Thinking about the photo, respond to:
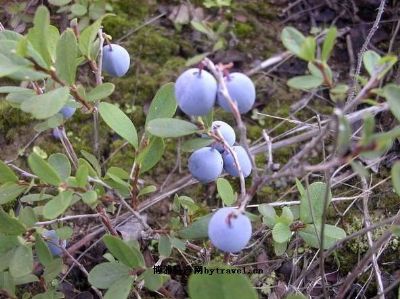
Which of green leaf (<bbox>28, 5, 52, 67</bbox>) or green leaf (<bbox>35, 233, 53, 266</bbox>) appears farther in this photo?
green leaf (<bbox>35, 233, 53, 266</bbox>)

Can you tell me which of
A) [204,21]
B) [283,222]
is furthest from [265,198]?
[204,21]

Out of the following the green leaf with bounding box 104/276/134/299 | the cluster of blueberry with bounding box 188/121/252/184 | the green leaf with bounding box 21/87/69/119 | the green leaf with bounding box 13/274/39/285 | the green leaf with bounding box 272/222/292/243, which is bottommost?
the green leaf with bounding box 13/274/39/285

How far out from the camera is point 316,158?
2.04 metres

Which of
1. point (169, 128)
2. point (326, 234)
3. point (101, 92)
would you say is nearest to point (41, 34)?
point (101, 92)

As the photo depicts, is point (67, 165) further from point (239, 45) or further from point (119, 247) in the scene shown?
point (239, 45)

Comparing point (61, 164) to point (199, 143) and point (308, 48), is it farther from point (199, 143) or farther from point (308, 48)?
point (308, 48)

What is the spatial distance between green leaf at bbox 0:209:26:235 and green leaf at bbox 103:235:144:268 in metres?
0.20

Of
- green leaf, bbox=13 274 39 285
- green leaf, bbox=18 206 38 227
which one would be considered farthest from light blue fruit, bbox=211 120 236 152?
green leaf, bbox=13 274 39 285

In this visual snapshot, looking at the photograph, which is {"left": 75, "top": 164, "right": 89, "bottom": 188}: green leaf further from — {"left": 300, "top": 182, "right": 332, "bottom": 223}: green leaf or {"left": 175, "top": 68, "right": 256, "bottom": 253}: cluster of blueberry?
{"left": 300, "top": 182, "right": 332, "bottom": 223}: green leaf

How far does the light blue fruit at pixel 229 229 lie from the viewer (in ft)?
3.16

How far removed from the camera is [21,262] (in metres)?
1.22

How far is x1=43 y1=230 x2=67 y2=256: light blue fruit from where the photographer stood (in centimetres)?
138

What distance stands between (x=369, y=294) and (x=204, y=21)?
1.42 metres

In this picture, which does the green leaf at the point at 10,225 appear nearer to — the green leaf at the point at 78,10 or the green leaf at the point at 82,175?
the green leaf at the point at 82,175
